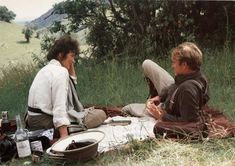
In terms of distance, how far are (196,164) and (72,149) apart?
1.36 metres

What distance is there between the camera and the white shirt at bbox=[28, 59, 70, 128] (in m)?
5.77

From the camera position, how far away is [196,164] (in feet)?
14.8

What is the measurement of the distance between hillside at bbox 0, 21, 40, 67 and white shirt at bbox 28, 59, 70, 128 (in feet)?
18.1

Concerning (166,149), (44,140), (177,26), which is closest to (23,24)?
(177,26)

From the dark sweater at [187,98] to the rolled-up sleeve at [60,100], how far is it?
1166mm

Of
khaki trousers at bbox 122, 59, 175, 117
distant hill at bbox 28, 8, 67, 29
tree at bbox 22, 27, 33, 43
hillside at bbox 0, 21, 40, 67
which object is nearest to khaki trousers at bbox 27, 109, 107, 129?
khaki trousers at bbox 122, 59, 175, 117

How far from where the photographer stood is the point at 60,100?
19.0 ft

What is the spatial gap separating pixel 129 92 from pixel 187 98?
9.65 ft

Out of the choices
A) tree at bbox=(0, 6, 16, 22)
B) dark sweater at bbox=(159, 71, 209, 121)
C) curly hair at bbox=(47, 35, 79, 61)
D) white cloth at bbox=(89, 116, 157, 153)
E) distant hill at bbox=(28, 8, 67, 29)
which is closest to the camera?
dark sweater at bbox=(159, 71, 209, 121)

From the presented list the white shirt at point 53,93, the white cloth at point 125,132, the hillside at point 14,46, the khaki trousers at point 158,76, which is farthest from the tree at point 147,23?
the white shirt at point 53,93

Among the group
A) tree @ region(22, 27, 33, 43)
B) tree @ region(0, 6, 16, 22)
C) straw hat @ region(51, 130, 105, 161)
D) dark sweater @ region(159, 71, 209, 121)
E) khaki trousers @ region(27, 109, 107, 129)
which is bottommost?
straw hat @ region(51, 130, 105, 161)

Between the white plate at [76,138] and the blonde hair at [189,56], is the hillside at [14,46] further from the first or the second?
the blonde hair at [189,56]

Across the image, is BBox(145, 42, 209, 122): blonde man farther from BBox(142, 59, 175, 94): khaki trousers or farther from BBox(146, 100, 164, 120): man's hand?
BBox(142, 59, 175, 94): khaki trousers

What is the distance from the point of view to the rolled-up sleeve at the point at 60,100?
576cm
